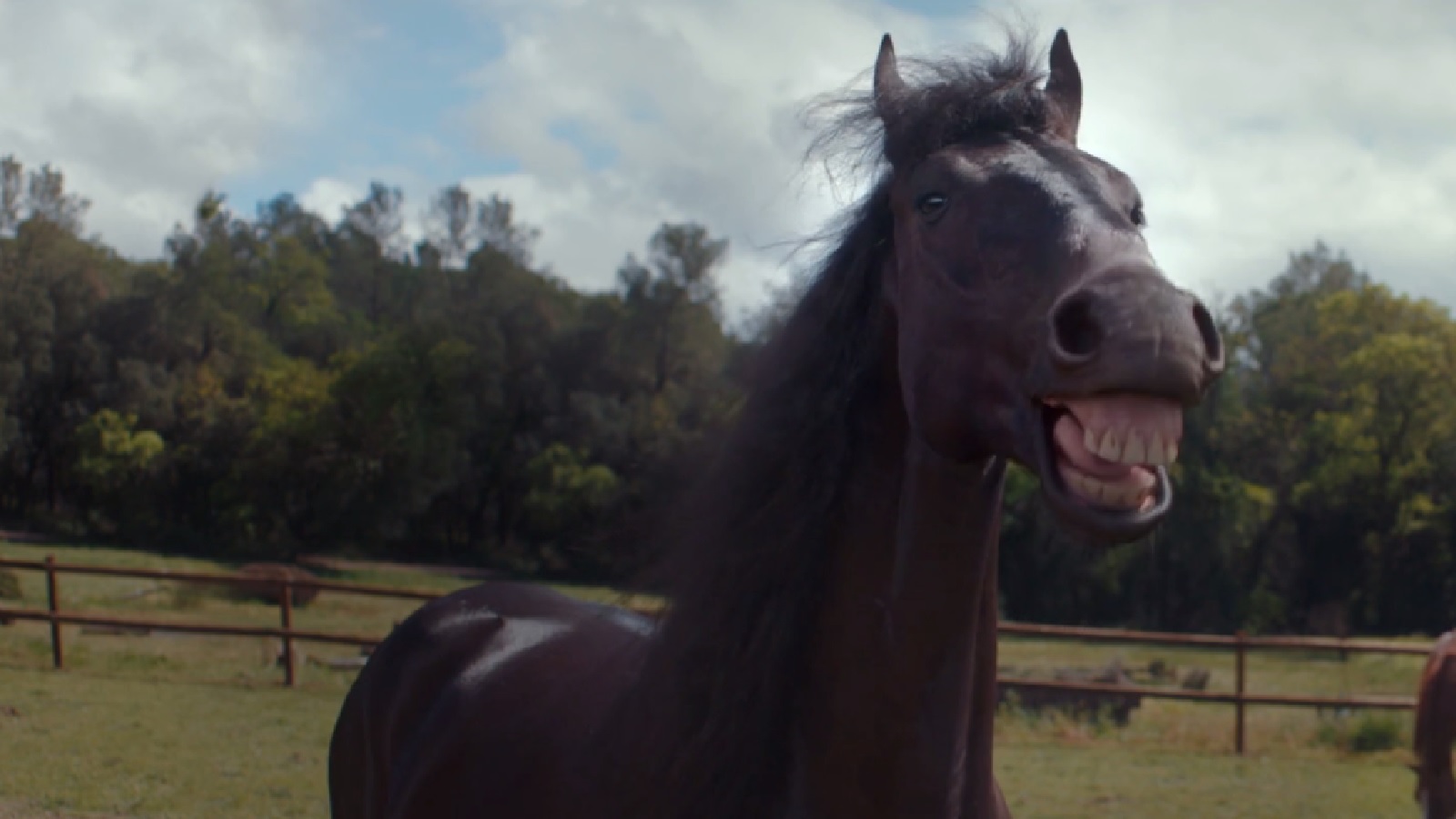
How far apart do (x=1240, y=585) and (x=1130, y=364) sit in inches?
1399

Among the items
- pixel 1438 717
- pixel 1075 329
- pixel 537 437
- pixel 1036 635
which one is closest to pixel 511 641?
pixel 1075 329

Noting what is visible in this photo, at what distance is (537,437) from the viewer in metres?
35.2

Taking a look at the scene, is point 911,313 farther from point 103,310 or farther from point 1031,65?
point 103,310

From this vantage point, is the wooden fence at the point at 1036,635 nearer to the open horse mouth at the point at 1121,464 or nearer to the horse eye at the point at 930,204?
the horse eye at the point at 930,204

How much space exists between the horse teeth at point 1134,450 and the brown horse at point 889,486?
106mm

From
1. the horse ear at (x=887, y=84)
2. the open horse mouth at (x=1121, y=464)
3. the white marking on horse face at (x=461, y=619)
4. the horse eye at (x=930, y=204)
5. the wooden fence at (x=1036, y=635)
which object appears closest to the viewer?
the open horse mouth at (x=1121, y=464)

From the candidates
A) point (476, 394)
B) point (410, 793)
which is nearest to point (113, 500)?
point (476, 394)

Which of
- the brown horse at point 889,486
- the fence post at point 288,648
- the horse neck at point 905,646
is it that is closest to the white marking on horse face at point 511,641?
the brown horse at point 889,486

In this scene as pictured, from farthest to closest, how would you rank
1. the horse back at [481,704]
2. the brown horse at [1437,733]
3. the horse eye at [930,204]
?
the brown horse at [1437,733] → the horse back at [481,704] → the horse eye at [930,204]

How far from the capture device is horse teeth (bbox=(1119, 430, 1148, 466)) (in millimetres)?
1369

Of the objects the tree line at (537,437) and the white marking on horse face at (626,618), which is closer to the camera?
the white marking on horse face at (626,618)

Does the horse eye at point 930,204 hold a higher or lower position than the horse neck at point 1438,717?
higher

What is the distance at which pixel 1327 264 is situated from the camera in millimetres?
52938

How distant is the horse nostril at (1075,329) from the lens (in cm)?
142
